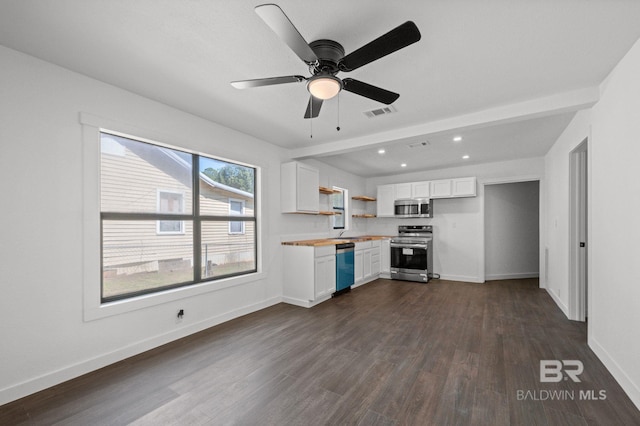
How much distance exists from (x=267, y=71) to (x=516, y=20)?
176cm

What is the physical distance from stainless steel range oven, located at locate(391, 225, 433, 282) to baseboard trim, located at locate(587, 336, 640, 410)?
3.22 m

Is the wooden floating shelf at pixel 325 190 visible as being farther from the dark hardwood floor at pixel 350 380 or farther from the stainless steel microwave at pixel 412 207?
the dark hardwood floor at pixel 350 380

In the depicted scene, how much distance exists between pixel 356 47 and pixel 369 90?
306 millimetres

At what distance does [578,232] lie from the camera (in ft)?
11.4

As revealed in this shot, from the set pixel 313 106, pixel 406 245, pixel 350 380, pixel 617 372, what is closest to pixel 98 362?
pixel 350 380

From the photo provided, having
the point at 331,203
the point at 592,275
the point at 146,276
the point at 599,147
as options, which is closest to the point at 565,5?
the point at 599,147

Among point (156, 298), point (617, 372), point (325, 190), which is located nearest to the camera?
point (617, 372)

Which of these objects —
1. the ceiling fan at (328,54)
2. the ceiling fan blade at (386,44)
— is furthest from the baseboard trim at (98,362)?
the ceiling fan blade at (386,44)

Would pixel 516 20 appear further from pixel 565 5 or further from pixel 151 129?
pixel 151 129

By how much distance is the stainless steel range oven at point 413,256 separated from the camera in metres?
5.94

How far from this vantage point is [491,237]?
245 inches

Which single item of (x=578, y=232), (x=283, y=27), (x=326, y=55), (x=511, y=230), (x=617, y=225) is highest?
(x=326, y=55)

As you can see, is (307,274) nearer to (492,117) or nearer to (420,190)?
(492,117)

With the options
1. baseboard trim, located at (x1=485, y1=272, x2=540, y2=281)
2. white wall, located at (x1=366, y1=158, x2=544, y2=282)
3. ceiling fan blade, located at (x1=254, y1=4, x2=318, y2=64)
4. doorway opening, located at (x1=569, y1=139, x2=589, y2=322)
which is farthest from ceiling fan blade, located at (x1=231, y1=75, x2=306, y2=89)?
baseboard trim, located at (x1=485, y1=272, x2=540, y2=281)
